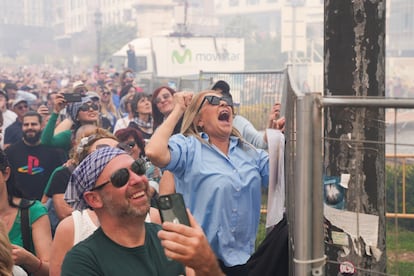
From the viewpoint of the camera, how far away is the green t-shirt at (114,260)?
3.25 metres

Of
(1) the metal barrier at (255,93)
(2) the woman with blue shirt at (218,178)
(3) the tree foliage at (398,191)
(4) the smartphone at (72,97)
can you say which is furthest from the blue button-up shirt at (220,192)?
(1) the metal barrier at (255,93)

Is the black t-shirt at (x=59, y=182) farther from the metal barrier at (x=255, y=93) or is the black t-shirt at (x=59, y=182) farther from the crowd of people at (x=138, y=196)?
the metal barrier at (x=255, y=93)

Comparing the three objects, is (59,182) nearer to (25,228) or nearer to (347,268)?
(25,228)

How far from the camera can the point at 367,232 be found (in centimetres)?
294

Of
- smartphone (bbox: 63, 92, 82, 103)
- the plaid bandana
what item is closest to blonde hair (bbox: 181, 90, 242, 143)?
the plaid bandana

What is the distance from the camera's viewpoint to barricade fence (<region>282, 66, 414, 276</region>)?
274 centimetres

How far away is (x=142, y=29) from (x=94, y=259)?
98228mm

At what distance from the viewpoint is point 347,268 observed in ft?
9.78

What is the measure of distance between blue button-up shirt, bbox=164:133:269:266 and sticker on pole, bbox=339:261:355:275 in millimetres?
1924

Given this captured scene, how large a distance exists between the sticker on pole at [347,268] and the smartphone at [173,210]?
58cm

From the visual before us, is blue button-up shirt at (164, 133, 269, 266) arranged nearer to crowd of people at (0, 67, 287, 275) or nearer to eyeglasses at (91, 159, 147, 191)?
crowd of people at (0, 67, 287, 275)

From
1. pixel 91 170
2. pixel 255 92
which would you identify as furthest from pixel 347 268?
pixel 255 92

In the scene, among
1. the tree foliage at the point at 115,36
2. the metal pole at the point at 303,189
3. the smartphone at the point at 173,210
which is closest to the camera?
the metal pole at the point at 303,189

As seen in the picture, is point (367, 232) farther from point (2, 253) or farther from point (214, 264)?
point (2, 253)
